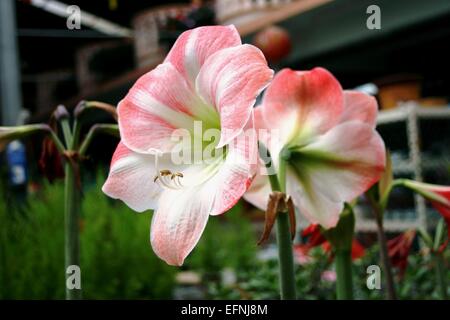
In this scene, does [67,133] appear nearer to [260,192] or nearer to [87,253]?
[260,192]

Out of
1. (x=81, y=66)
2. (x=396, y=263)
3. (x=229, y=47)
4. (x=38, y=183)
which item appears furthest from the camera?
(x=81, y=66)

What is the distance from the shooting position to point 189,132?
33cm

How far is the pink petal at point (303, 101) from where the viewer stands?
34 centimetres

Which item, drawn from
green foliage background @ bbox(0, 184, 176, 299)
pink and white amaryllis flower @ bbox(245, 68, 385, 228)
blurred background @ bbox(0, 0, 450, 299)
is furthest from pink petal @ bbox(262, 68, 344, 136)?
green foliage background @ bbox(0, 184, 176, 299)

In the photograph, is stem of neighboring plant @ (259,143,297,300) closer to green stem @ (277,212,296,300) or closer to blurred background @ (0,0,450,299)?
green stem @ (277,212,296,300)

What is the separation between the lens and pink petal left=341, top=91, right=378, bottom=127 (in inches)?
13.9

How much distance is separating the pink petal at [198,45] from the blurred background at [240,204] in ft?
0.36

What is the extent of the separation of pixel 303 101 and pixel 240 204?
80 centimetres

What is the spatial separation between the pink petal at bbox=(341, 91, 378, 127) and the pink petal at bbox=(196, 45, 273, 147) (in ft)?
0.30

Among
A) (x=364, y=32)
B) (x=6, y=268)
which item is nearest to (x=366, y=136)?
(x=6, y=268)

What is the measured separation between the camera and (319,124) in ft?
1.14

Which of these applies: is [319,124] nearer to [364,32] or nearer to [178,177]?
[178,177]

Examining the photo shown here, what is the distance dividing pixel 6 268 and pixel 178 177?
0.62 metres

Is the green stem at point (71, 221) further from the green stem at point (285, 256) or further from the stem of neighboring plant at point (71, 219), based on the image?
the green stem at point (285, 256)
